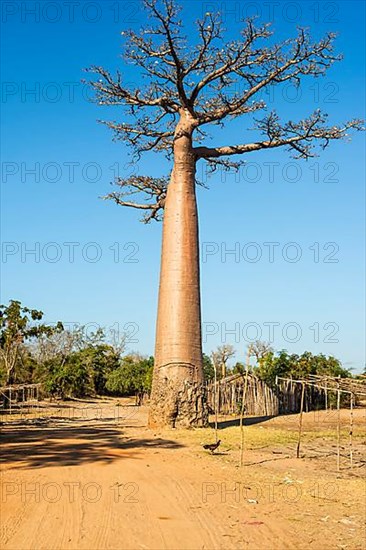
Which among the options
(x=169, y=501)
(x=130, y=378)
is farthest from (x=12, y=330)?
(x=169, y=501)

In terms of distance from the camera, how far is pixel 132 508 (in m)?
4.70

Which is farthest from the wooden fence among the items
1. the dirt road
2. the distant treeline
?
the dirt road

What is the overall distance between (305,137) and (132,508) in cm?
950

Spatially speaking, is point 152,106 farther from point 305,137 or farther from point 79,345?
point 79,345

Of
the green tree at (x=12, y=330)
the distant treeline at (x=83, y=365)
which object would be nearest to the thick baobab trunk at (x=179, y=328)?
the distant treeline at (x=83, y=365)

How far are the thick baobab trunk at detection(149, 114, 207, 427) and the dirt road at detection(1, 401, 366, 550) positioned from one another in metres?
2.64

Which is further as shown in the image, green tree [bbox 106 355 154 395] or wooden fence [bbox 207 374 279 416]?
green tree [bbox 106 355 154 395]

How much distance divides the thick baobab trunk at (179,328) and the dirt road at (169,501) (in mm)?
2635

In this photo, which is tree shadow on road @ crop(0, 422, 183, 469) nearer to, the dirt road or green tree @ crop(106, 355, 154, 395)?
the dirt road

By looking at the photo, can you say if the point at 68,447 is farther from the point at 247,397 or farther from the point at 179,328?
the point at 247,397

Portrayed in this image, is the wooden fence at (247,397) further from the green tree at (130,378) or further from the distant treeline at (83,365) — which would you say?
the green tree at (130,378)

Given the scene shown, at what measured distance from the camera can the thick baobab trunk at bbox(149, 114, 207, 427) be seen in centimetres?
1061

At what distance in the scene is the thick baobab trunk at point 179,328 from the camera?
10.6 metres

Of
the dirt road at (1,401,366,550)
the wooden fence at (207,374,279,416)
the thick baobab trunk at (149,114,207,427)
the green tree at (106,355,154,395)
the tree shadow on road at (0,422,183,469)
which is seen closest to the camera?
the dirt road at (1,401,366,550)
